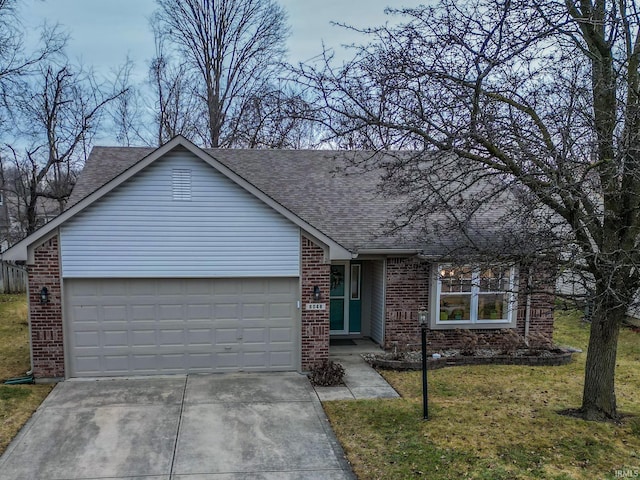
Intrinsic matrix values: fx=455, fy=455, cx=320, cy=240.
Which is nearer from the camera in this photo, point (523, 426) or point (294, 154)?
point (523, 426)

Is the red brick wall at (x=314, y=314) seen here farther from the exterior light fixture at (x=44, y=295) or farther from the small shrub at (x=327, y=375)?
the exterior light fixture at (x=44, y=295)

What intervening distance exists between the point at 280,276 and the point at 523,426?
5202 mm

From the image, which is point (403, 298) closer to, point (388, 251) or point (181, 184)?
point (388, 251)

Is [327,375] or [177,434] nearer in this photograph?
[177,434]

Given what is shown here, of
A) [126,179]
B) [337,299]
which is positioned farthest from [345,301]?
[126,179]

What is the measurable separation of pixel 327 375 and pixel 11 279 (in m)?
16.9

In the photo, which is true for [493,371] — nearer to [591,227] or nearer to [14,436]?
[591,227]

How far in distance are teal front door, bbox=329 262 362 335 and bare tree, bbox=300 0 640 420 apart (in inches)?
224

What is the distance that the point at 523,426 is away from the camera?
711 cm

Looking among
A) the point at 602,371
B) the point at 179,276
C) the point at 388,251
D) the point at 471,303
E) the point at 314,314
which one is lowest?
the point at 602,371

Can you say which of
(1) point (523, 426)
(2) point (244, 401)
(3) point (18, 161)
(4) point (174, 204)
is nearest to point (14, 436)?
(2) point (244, 401)

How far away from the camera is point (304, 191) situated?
1268 centimetres

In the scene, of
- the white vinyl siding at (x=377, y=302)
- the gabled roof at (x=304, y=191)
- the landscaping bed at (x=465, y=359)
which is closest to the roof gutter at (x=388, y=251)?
the gabled roof at (x=304, y=191)

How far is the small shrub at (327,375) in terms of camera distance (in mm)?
9031
